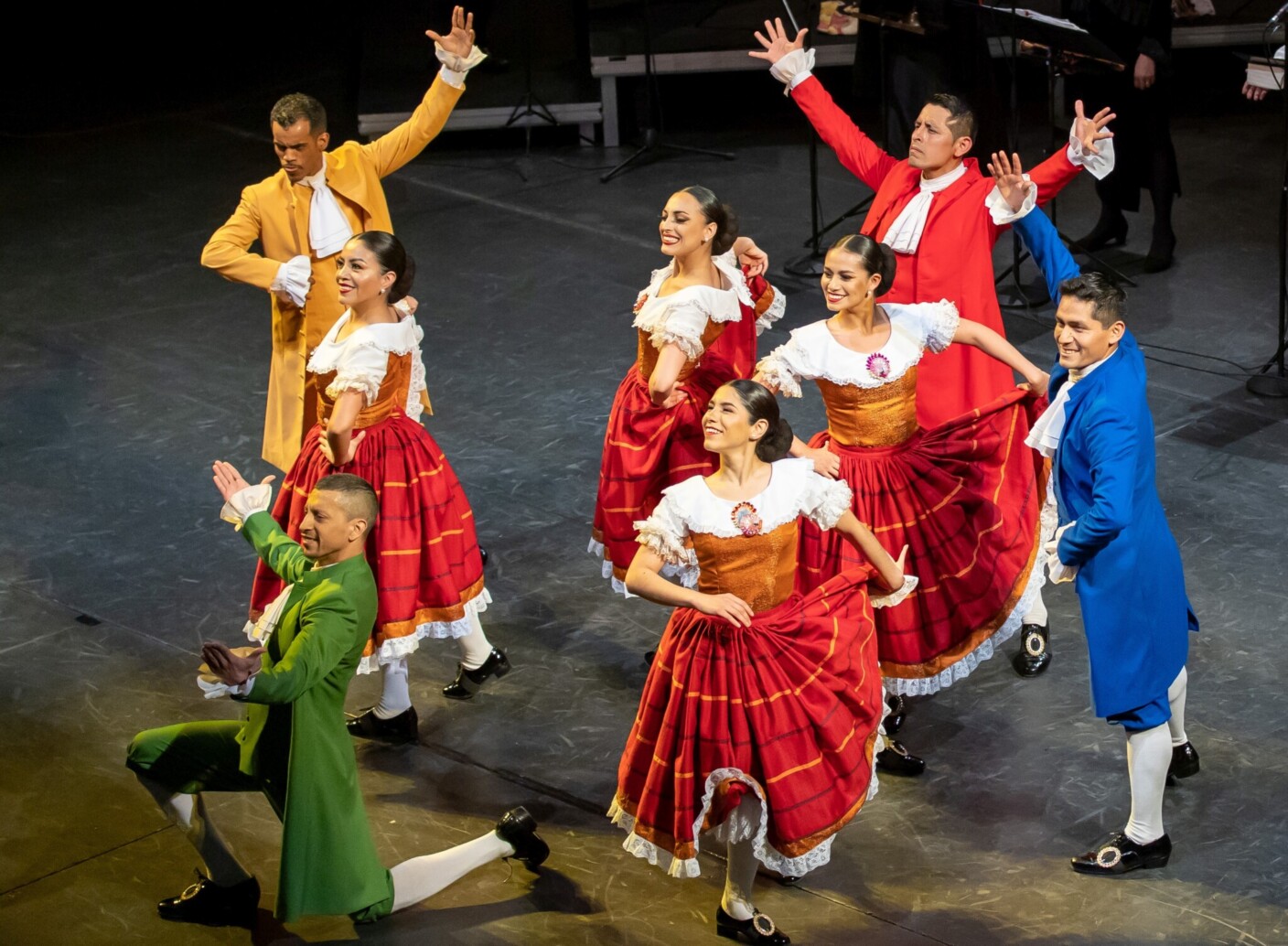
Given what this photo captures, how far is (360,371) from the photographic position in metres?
4.35

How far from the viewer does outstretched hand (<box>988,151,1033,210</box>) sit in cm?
463

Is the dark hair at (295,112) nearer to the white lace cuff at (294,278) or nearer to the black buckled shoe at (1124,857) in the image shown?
the white lace cuff at (294,278)

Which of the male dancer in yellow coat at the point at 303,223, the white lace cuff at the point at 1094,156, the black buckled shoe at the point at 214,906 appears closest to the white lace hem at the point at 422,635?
the black buckled shoe at the point at 214,906

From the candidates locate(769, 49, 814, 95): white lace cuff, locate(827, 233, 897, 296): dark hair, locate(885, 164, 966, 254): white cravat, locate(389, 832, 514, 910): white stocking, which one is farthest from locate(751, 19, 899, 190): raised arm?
locate(389, 832, 514, 910): white stocking

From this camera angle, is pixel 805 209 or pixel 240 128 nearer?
pixel 805 209

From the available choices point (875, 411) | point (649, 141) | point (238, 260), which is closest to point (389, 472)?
point (238, 260)

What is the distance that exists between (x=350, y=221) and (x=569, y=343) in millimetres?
2128

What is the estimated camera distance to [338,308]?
5.16m

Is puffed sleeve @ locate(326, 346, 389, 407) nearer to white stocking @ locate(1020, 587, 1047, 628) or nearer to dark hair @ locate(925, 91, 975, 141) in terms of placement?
dark hair @ locate(925, 91, 975, 141)

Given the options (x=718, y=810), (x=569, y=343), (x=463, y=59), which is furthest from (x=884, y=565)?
(x=569, y=343)

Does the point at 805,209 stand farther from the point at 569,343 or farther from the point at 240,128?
the point at 240,128

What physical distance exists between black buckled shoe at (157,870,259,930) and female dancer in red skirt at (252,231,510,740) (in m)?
0.70

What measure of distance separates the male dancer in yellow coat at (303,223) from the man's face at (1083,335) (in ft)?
6.80

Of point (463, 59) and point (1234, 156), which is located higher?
point (463, 59)
